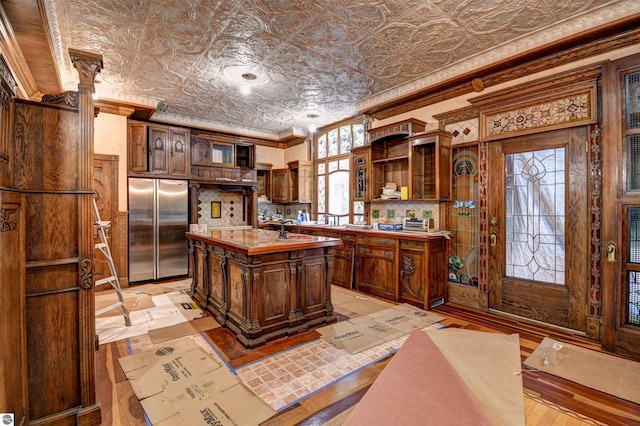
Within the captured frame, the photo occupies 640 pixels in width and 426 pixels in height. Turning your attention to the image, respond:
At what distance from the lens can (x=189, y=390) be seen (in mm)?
2182


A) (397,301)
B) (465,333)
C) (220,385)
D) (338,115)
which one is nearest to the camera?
(465,333)

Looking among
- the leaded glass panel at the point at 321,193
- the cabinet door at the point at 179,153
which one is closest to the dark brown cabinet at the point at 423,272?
the leaded glass panel at the point at 321,193

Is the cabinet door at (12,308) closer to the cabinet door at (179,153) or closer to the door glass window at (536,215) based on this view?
the cabinet door at (179,153)

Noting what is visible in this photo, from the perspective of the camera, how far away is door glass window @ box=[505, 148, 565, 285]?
3.30 metres

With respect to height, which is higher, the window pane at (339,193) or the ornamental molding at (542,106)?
the ornamental molding at (542,106)

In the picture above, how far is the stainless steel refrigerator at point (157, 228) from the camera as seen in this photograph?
5.18 m

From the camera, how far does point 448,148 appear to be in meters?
4.26

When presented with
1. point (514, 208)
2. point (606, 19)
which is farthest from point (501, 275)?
point (606, 19)

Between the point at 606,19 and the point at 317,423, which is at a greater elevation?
the point at 606,19

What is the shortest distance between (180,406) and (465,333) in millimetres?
2095

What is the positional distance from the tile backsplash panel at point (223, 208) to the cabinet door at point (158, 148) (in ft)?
3.72

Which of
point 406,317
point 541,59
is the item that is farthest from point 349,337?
point 541,59

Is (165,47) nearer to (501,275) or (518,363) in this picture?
(518,363)

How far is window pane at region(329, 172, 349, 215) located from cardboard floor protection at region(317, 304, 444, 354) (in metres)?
2.92
